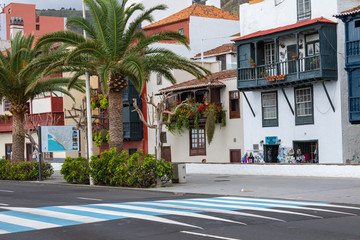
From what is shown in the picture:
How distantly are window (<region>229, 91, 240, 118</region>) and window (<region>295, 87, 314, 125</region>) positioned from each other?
5544 mm

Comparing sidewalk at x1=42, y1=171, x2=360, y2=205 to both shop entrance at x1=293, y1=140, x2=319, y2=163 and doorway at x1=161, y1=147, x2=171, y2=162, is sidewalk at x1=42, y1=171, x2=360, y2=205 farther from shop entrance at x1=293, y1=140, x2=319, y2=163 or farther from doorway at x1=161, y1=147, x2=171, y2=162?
doorway at x1=161, y1=147, x2=171, y2=162

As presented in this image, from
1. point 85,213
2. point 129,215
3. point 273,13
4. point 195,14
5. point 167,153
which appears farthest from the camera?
point 195,14

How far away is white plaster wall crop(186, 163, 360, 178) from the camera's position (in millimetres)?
29802

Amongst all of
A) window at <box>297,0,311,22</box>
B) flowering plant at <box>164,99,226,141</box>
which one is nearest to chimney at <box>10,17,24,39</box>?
flowering plant at <box>164,99,226,141</box>

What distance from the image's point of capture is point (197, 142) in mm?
45594

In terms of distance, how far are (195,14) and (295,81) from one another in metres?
22.4

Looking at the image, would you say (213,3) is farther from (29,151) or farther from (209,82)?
(209,82)

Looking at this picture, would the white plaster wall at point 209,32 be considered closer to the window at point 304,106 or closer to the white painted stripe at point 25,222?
the window at point 304,106

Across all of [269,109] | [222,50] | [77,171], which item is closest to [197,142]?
[269,109]

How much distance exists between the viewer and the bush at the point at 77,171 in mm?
29250

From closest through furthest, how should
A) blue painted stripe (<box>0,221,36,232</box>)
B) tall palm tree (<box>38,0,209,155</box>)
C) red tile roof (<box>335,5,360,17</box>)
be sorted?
blue painted stripe (<box>0,221,36,232</box>), tall palm tree (<box>38,0,209,155</box>), red tile roof (<box>335,5,360,17</box>)

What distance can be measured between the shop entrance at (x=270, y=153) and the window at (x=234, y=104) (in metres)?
3.66

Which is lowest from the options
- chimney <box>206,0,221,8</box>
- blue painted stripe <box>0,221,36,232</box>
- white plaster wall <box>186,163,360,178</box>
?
white plaster wall <box>186,163,360,178</box>

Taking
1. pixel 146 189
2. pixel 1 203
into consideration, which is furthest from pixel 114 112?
pixel 1 203
